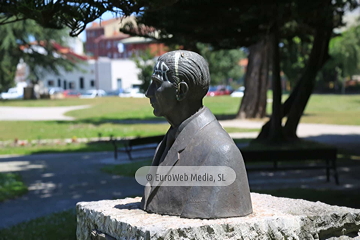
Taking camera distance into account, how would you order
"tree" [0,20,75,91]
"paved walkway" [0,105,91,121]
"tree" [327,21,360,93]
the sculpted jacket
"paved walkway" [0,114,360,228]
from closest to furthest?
the sculpted jacket
"paved walkway" [0,114,360,228]
"paved walkway" [0,105,91,121]
"tree" [0,20,75,91]
"tree" [327,21,360,93]

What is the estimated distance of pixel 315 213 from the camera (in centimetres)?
458

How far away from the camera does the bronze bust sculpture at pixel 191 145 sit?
424 centimetres

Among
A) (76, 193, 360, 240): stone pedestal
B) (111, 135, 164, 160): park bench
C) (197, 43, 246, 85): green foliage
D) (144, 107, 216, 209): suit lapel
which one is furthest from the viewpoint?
(197, 43, 246, 85): green foliage

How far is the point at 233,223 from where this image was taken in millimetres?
4090

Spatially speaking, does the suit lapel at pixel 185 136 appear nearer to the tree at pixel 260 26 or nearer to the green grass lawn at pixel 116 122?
the tree at pixel 260 26

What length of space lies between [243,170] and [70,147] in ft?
46.2

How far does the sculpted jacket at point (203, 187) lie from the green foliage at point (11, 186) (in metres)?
6.41

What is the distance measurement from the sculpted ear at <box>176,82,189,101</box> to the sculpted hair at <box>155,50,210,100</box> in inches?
1.1

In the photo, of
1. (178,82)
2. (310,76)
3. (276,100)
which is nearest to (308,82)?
(310,76)

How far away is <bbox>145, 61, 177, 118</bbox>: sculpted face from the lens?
438 centimetres

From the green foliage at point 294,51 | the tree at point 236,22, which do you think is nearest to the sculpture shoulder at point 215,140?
the tree at point 236,22

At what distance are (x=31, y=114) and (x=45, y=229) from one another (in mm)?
26734

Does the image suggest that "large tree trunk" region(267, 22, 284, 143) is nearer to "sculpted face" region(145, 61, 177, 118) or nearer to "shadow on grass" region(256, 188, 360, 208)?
"shadow on grass" region(256, 188, 360, 208)

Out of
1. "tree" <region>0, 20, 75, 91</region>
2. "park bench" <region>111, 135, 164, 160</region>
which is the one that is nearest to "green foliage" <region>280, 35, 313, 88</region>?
"park bench" <region>111, 135, 164, 160</region>
